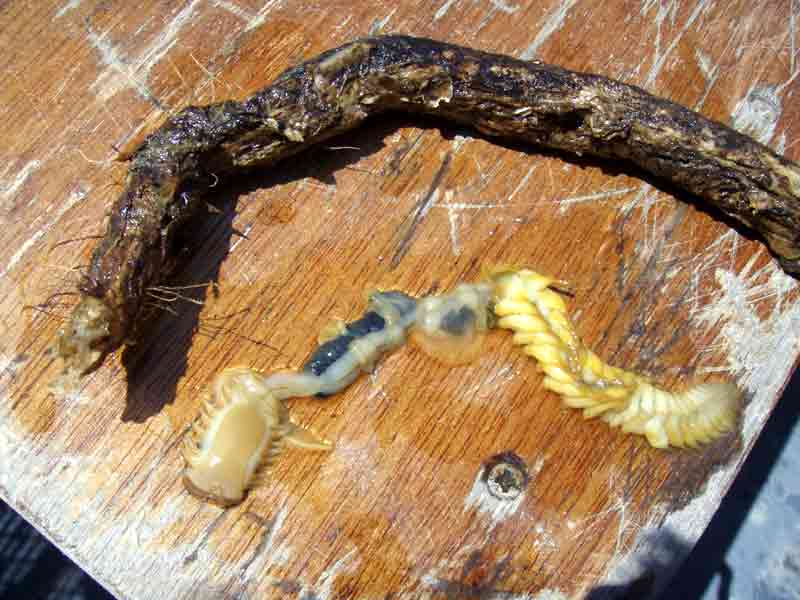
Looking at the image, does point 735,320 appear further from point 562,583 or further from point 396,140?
point 396,140

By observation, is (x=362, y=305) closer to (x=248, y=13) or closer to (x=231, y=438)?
(x=231, y=438)

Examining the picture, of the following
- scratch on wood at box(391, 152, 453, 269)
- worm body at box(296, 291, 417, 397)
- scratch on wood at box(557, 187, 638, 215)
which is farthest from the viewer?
scratch on wood at box(557, 187, 638, 215)

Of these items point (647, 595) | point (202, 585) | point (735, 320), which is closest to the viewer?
point (202, 585)

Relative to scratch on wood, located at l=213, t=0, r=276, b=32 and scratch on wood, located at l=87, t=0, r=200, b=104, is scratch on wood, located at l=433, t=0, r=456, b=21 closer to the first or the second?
scratch on wood, located at l=213, t=0, r=276, b=32

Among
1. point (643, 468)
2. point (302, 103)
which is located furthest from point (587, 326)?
point (302, 103)

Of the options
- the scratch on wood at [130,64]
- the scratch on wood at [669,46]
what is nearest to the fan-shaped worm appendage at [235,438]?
the scratch on wood at [130,64]

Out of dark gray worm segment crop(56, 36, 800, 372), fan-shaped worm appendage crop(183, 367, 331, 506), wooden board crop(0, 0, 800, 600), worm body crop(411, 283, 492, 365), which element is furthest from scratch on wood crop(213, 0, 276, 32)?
fan-shaped worm appendage crop(183, 367, 331, 506)

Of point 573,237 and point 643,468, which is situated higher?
point 573,237
